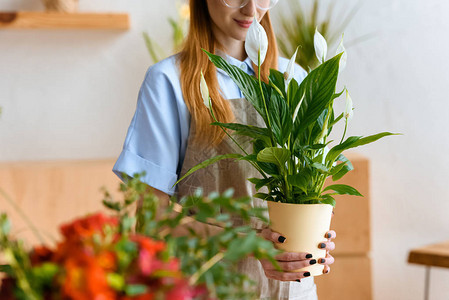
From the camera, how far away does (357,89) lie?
2922 mm

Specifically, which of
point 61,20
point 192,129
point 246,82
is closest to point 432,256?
A: point 192,129

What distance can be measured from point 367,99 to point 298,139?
6.63ft

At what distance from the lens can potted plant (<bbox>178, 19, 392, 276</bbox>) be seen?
99 centimetres

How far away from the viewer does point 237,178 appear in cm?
125

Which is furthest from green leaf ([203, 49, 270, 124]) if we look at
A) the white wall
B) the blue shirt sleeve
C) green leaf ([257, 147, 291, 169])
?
the white wall

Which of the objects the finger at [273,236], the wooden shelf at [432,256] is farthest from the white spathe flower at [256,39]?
the wooden shelf at [432,256]

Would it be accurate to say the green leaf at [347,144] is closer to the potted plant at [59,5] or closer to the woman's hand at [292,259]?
the woman's hand at [292,259]

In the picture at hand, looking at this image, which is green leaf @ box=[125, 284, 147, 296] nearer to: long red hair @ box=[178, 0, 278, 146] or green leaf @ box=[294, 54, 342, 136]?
green leaf @ box=[294, 54, 342, 136]

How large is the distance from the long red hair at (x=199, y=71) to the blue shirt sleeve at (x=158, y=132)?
0.09ft

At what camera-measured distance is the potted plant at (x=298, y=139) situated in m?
0.99

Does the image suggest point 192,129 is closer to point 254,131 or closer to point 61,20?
point 254,131

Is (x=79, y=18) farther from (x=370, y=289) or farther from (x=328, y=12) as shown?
(x=370, y=289)

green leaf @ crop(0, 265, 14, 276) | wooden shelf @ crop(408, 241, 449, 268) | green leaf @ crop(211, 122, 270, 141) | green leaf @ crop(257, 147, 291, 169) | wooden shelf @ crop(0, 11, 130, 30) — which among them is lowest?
wooden shelf @ crop(408, 241, 449, 268)

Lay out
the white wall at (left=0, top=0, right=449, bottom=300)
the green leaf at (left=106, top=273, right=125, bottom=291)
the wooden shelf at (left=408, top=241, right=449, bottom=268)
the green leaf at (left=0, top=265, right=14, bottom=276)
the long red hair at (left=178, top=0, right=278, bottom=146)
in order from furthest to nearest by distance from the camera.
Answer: the white wall at (left=0, top=0, right=449, bottom=300) → the wooden shelf at (left=408, top=241, right=449, bottom=268) → the long red hair at (left=178, top=0, right=278, bottom=146) → the green leaf at (left=0, top=265, right=14, bottom=276) → the green leaf at (left=106, top=273, right=125, bottom=291)
